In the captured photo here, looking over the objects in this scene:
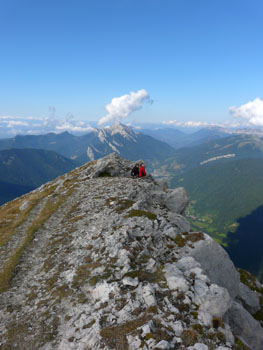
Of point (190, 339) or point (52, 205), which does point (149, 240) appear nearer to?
point (190, 339)

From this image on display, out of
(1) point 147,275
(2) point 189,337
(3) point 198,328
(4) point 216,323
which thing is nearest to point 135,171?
(1) point 147,275

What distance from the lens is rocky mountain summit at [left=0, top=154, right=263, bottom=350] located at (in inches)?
466

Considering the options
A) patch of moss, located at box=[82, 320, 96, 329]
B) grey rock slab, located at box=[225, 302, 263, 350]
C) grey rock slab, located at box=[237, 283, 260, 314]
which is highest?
patch of moss, located at box=[82, 320, 96, 329]

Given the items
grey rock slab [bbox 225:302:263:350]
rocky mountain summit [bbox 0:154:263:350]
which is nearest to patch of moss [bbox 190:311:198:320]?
rocky mountain summit [bbox 0:154:263:350]

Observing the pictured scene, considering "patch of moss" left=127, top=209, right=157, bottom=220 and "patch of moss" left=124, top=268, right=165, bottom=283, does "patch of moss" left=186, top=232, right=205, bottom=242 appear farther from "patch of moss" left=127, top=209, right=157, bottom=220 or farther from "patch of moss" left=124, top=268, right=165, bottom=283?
"patch of moss" left=124, top=268, right=165, bottom=283

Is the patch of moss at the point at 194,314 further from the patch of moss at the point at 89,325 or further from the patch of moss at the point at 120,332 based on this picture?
the patch of moss at the point at 89,325

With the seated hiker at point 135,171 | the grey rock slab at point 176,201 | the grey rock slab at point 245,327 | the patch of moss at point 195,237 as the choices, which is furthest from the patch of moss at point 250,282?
the seated hiker at point 135,171

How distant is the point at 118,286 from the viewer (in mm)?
15000

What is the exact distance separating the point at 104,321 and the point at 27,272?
1139 cm

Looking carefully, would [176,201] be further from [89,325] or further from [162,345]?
[162,345]

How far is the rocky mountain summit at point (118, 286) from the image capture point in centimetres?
1183

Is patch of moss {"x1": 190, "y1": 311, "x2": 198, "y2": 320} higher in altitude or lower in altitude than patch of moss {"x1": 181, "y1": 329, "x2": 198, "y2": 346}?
lower

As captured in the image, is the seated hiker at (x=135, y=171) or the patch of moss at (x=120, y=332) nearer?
the patch of moss at (x=120, y=332)

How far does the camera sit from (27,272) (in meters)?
20.0
